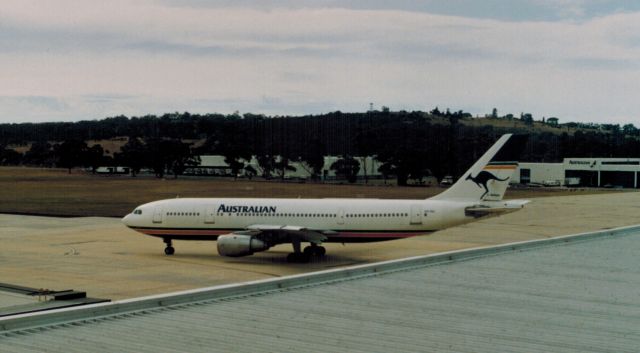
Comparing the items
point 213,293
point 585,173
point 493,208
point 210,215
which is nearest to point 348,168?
point 585,173

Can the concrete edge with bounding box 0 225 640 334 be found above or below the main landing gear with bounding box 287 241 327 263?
above

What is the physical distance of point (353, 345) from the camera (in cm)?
1561

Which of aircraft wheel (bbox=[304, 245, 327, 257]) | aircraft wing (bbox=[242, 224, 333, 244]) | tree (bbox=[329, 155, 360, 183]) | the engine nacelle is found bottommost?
aircraft wheel (bbox=[304, 245, 327, 257])

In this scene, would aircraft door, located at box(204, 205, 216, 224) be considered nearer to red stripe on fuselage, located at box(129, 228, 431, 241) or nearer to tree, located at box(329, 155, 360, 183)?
red stripe on fuselage, located at box(129, 228, 431, 241)

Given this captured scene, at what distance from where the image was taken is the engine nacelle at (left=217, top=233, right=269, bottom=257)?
1754 inches

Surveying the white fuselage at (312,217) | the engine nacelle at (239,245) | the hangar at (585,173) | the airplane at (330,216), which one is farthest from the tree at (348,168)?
the engine nacelle at (239,245)

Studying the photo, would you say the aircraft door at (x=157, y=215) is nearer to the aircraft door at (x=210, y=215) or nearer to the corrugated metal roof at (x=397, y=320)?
the aircraft door at (x=210, y=215)

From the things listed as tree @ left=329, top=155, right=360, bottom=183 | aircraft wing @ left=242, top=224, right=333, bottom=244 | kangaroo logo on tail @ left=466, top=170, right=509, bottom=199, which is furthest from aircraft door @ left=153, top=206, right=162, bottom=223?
tree @ left=329, top=155, right=360, bottom=183

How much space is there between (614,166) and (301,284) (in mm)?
160068

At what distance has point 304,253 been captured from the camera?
4722cm

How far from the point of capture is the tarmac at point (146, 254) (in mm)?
40000

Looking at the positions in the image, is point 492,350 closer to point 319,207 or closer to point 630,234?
point 630,234

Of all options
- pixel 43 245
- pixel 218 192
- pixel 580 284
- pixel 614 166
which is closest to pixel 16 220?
pixel 43 245

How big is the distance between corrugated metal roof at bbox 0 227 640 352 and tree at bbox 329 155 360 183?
156m
